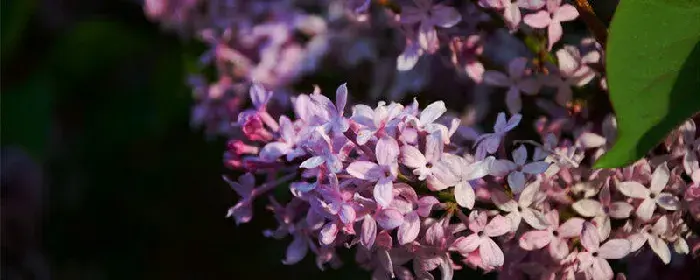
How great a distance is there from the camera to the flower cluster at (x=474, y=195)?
18.4 inches

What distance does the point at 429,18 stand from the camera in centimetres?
57

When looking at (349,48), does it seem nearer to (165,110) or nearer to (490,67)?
(490,67)

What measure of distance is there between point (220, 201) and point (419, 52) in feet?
2.17

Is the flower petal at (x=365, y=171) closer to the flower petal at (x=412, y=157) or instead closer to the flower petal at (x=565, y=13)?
the flower petal at (x=412, y=157)

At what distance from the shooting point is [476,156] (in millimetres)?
484

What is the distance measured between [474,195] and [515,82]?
0.13 metres

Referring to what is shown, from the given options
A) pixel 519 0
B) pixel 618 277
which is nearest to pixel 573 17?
pixel 519 0

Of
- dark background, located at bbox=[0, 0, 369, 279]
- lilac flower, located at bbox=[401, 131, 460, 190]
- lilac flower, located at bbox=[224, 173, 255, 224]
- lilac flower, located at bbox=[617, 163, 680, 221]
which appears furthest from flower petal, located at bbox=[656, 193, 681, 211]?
dark background, located at bbox=[0, 0, 369, 279]

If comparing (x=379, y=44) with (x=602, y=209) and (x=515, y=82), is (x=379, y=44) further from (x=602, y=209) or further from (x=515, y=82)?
(x=602, y=209)

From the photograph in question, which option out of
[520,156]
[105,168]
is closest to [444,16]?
[520,156]

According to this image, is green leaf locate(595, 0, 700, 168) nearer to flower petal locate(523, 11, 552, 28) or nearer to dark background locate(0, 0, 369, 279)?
flower petal locate(523, 11, 552, 28)

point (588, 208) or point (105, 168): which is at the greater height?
point (588, 208)

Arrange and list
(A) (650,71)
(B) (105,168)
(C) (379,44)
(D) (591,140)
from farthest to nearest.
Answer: (B) (105,168), (C) (379,44), (D) (591,140), (A) (650,71)

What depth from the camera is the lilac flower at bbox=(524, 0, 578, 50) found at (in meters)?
0.53
